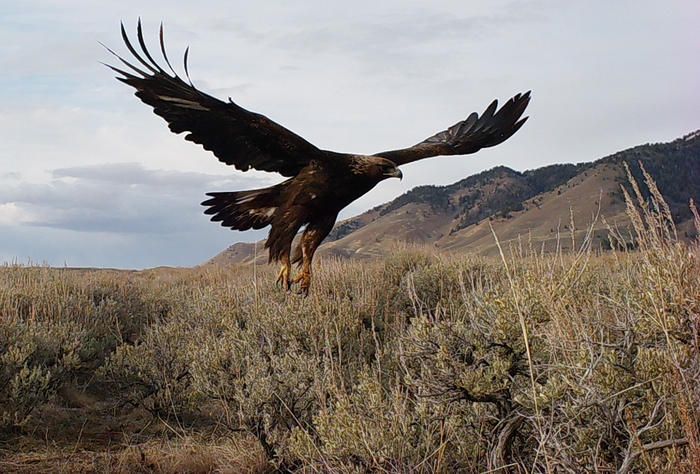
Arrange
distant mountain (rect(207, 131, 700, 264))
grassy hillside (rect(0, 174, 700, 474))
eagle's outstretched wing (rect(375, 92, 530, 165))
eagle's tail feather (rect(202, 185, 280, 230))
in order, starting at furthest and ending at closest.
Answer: distant mountain (rect(207, 131, 700, 264)) → eagle's outstretched wing (rect(375, 92, 530, 165)) → eagle's tail feather (rect(202, 185, 280, 230)) → grassy hillside (rect(0, 174, 700, 474))

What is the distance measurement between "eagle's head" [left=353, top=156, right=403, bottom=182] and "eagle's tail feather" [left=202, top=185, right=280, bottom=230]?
789 millimetres

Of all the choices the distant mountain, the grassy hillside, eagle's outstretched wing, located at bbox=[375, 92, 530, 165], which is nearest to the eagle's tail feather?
the grassy hillside

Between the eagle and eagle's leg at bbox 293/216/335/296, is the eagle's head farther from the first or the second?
eagle's leg at bbox 293/216/335/296

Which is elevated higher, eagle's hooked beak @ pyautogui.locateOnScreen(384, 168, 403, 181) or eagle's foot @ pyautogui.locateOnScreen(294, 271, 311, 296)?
eagle's hooked beak @ pyautogui.locateOnScreen(384, 168, 403, 181)

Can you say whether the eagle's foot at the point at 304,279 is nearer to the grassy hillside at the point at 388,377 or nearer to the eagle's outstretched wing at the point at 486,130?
the grassy hillside at the point at 388,377

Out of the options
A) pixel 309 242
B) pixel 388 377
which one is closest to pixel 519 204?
pixel 388 377

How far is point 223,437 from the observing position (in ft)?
17.4

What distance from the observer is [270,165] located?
4.73 m

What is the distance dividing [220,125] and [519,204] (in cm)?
4700

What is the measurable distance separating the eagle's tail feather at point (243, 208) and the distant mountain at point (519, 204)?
2662 cm

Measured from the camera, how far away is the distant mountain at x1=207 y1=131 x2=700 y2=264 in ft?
127

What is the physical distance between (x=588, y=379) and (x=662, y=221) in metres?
0.81

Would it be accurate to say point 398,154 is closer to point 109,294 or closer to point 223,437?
point 223,437

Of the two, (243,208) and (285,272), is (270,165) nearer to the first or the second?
(243,208)
